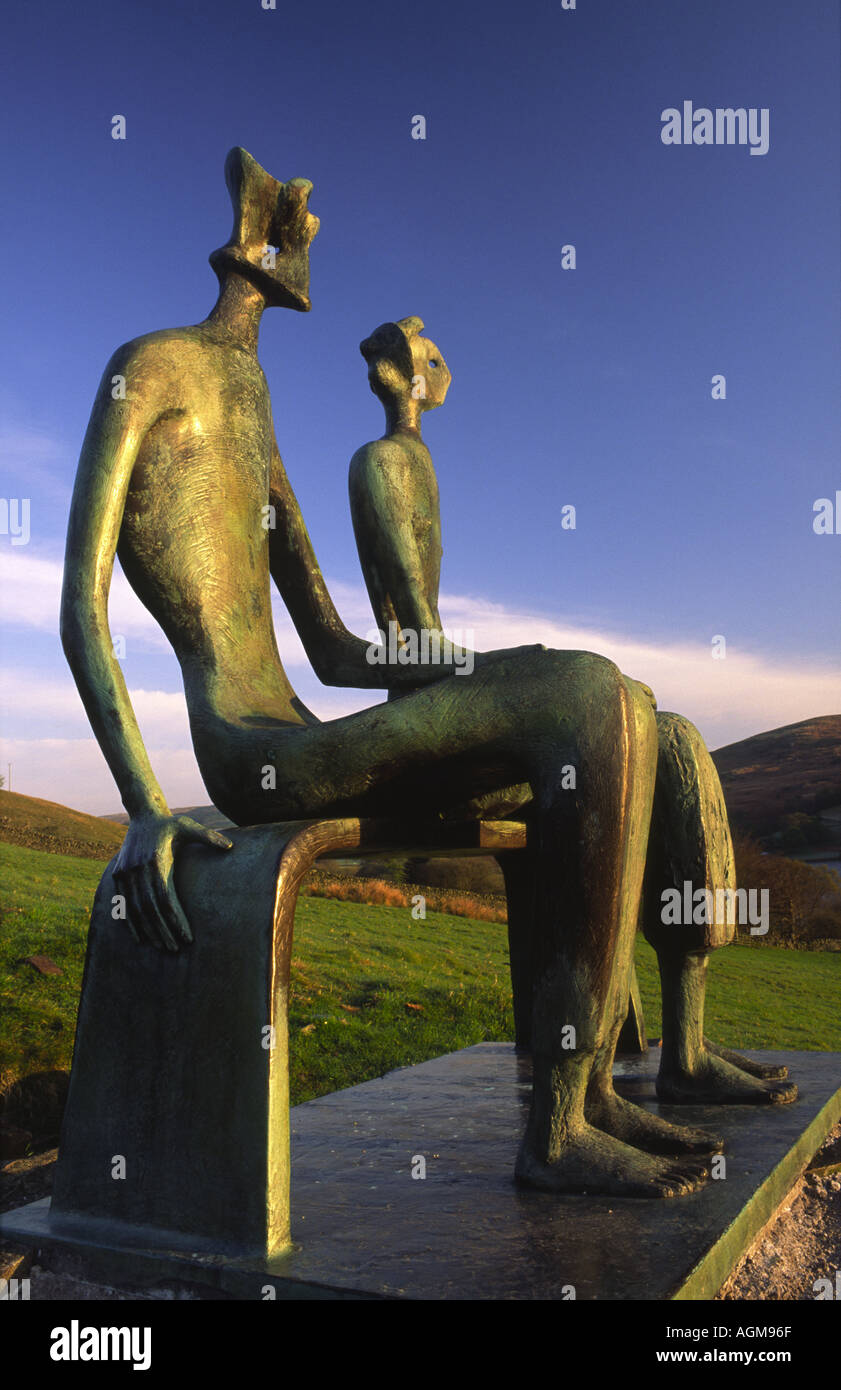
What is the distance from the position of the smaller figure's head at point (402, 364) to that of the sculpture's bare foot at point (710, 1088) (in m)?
2.41

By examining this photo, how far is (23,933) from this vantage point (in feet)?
26.3

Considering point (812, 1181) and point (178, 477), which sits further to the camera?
point (812, 1181)

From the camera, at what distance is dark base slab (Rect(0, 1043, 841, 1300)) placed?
79.6 inches

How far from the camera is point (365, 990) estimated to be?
845cm

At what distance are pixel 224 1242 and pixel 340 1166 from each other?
2.58 feet

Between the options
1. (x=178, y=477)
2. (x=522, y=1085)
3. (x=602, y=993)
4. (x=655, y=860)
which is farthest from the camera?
(x=522, y=1085)

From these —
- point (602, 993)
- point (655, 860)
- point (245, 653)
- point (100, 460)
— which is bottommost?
point (602, 993)

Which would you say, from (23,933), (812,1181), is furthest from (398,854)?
(23,933)

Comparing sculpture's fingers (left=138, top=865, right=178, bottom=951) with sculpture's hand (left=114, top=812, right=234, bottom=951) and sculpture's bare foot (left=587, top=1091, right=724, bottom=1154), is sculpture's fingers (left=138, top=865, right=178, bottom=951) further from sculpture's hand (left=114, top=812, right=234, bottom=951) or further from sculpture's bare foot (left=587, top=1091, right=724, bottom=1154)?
sculpture's bare foot (left=587, top=1091, right=724, bottom=1154)

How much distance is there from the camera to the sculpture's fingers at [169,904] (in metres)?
2.36

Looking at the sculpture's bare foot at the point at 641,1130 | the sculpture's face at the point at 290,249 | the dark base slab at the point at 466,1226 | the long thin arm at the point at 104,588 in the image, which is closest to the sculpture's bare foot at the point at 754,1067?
the dark base slab at the point at 466,1226

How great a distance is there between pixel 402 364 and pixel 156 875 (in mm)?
2022

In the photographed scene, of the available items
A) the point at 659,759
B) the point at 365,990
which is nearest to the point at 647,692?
the point at 659,759
